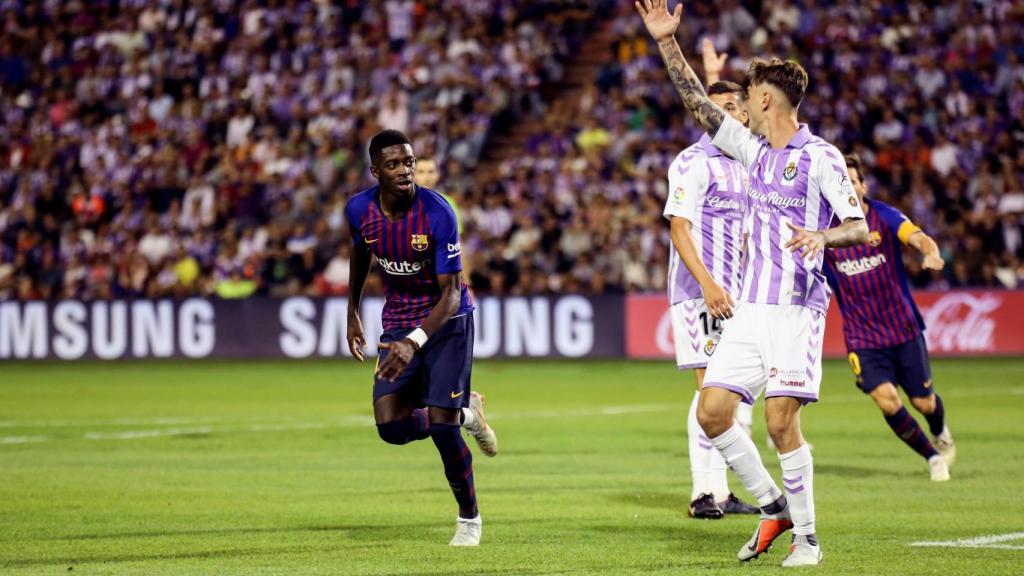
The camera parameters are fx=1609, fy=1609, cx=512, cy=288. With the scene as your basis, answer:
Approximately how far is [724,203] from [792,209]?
82.8 inches

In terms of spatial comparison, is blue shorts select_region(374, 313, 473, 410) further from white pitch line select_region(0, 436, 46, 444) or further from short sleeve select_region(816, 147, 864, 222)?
white pitch line select_region(0, 436, 46, 444)

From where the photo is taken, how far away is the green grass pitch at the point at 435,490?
829cm

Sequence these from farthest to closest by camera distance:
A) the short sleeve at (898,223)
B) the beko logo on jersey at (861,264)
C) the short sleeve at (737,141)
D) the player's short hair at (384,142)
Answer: the beko logo on jersey at (861,264) → the short sleeve at (898,223) → the player's short hair at (384,142) → the short sleeve at (737,141)

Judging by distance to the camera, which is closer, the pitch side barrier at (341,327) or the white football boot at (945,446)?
the white football boot at (945,446)

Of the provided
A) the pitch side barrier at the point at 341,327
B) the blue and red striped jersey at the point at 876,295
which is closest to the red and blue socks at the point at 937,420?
the blue and red striped jersey at the point at 876,295

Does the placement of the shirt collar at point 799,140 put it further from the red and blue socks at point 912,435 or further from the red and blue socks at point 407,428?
the red and blue socks at point 912,435

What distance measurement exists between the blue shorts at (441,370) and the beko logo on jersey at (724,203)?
78.0 inches

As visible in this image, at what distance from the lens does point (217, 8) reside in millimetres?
36656

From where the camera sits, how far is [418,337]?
28.0 ft

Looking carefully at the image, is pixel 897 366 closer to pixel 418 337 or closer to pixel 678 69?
pixel 678 69

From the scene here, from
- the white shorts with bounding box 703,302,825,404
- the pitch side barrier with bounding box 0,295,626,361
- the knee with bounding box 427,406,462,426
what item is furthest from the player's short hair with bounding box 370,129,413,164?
the pitch side barrier with bounding box 0,295,626,361

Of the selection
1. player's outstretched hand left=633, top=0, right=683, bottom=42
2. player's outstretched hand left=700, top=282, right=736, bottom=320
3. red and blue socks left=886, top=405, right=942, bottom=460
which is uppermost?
player's outstretched hand left=633, top=0, right=683, bottom=42

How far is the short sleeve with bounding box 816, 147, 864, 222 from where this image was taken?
7762 mm

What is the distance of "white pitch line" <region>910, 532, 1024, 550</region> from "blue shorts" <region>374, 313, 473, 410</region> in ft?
8.50
